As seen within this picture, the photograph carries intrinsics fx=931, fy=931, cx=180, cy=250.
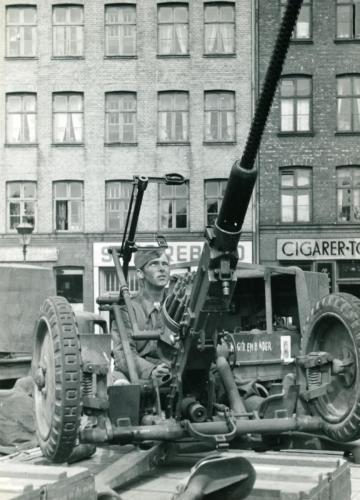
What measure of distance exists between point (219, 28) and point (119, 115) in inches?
174

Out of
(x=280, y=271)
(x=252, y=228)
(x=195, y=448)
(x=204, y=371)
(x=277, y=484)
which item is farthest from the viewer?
(x=252, y=228)

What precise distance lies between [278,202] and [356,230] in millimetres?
2723

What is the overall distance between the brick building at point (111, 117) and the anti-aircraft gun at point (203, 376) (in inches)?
918

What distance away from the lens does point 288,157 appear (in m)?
31.2

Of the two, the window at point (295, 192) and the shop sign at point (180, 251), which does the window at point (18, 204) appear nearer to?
the shop sign at point (180, 251)

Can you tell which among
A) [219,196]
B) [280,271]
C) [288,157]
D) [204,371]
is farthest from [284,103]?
[204,371]

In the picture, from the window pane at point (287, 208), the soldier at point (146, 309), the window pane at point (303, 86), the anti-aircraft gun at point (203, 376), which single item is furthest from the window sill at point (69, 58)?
the anti-aircraft gun at point (203, 376)

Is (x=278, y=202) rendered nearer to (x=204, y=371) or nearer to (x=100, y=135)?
(x=100, y=135)

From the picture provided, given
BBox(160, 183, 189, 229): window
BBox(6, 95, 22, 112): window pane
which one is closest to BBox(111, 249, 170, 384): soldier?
BBox(160, 183, 189, 229): window

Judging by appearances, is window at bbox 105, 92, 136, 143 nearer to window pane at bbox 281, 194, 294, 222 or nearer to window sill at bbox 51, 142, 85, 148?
window sill at bbox 51, 142, 85, 148

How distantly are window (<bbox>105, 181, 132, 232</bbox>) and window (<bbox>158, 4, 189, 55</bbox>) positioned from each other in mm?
4675

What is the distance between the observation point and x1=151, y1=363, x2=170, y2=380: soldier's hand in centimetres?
715

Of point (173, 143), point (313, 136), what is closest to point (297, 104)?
point (313, 136)

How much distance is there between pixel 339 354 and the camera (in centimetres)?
677
